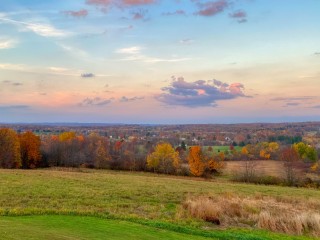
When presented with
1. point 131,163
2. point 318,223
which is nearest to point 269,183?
point 131,163

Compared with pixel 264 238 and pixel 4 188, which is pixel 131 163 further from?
pixel 264 238

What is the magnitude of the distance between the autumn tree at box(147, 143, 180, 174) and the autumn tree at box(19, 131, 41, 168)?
981 inches

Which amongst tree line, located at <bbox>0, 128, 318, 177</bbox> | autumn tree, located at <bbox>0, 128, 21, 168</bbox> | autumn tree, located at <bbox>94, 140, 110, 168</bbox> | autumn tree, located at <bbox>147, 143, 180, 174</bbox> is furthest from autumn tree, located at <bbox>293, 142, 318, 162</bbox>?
autumn tree, located at <bbox>0, 128, 21, 168</bbox>

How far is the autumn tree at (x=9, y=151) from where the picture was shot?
71438 mm

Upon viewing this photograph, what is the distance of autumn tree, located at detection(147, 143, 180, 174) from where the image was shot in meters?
79.4

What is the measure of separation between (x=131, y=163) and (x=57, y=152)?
17.2 meters

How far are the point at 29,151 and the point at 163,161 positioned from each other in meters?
29.5

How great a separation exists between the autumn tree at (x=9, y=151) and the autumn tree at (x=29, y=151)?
7.70 ft

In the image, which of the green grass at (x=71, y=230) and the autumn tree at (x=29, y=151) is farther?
the autumn tree at (x=29, y=151)

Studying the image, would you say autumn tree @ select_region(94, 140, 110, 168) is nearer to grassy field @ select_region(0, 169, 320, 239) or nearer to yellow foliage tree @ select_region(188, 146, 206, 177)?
yellow foliage tree @ select_region(188, 146, 206, 177)

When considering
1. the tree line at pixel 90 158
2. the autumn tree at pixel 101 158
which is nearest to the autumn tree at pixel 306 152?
the tree line at pixel 90 158

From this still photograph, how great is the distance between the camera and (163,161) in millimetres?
81812

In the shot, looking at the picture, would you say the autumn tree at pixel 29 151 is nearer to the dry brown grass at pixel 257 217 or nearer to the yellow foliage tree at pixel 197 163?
the yellow foliage tree at pixel 197 163

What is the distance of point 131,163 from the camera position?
3290 inches
